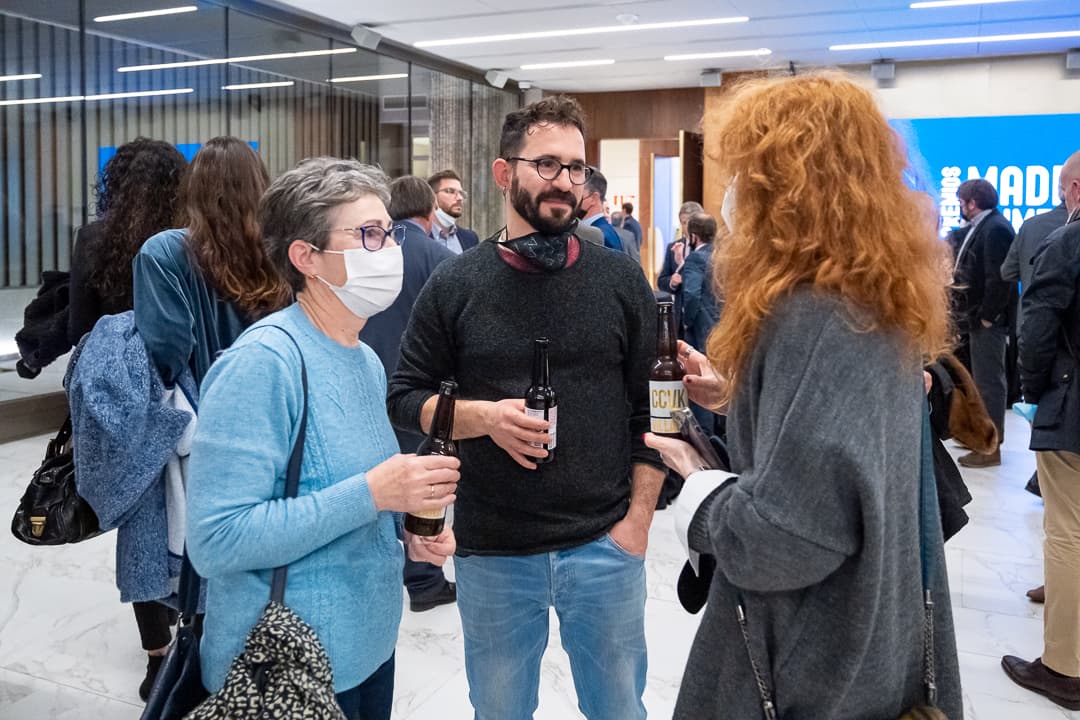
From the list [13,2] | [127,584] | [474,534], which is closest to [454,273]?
[474,534]

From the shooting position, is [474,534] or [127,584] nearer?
[474,534]

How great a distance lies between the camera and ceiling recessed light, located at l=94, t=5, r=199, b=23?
286 inches

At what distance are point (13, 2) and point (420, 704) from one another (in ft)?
20.3

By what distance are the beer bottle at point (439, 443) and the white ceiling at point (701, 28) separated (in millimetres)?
6353

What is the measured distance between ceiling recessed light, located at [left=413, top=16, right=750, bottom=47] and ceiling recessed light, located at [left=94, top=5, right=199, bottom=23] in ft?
9.03

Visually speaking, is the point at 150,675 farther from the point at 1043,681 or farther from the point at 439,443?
the point at 1043,681

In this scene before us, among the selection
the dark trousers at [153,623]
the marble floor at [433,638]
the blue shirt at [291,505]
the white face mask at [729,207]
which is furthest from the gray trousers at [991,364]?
the blue shirt at [291,505]

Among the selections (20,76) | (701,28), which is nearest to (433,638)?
(20,76)

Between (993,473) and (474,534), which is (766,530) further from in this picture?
(993,473)

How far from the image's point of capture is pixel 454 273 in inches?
76.5

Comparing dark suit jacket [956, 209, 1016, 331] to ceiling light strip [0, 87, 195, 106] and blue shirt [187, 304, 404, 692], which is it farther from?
ceiling light strip [0, 87, 195, 106]

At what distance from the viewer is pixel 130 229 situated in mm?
2865

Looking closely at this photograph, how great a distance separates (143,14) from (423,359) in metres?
7.00

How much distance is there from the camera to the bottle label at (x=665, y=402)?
5.31 feet
